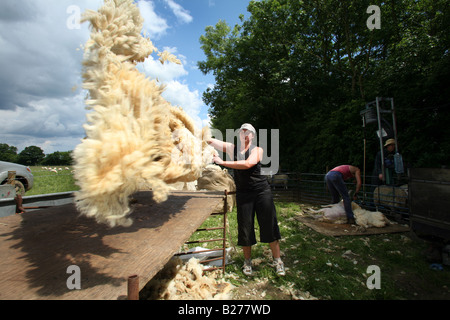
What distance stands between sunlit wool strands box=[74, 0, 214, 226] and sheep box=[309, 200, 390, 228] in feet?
16.4

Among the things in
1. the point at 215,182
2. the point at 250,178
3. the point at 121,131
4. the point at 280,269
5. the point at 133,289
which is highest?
the point at 121,131

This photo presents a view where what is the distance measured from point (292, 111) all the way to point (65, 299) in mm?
16070

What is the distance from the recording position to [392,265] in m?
3.58

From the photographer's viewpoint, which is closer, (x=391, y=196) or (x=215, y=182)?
(x=391, y=196)

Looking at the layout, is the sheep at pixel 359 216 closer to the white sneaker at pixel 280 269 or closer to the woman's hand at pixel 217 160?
the white sneaker at pixel 280 269

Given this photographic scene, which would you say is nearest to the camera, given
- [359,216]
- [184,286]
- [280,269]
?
[184,286]

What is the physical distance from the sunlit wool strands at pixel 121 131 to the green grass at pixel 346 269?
2109mm

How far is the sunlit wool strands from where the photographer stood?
1139 millimetres

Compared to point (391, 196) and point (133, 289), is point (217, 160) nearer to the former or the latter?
point (133, 289)

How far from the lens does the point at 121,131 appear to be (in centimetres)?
121

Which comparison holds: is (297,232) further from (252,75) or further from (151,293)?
(252,75)

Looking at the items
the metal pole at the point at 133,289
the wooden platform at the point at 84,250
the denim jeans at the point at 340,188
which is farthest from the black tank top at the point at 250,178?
the denim jeans at the point at 340,188

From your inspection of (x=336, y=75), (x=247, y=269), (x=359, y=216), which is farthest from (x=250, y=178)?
(x=336, y=75)

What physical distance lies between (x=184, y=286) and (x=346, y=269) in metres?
2.51
